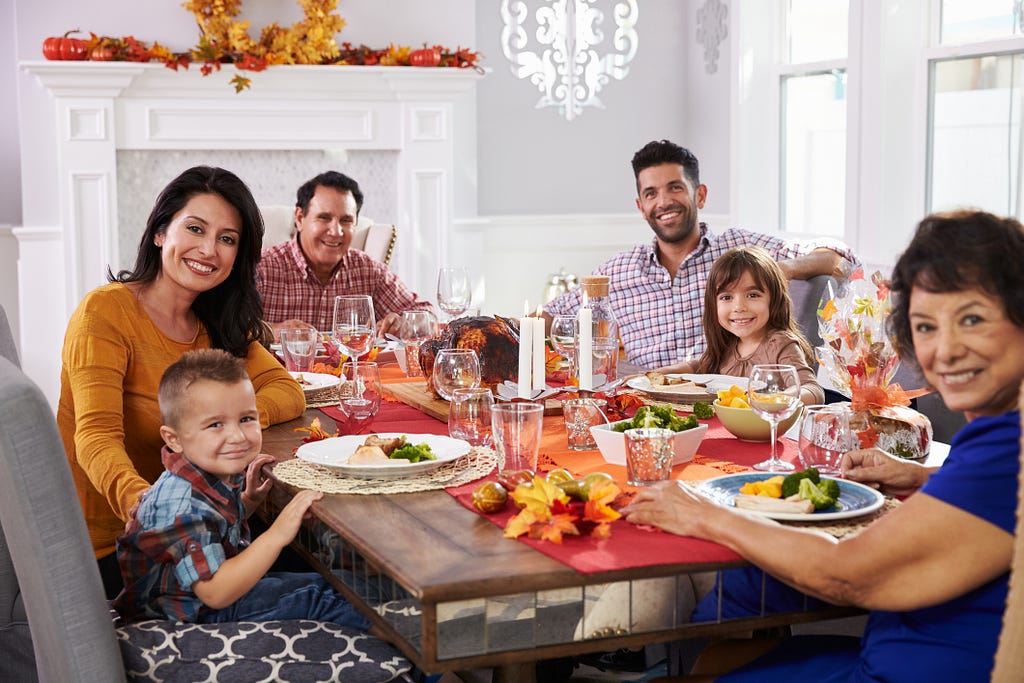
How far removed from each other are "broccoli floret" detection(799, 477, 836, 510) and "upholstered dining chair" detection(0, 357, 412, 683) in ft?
2.12

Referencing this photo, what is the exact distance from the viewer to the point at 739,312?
9.43 feet

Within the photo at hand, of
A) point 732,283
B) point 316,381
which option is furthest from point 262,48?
point 732,283

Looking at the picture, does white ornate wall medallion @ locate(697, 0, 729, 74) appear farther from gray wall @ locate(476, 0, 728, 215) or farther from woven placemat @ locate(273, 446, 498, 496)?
woven placemat @ locate(273, 446, 498, 496)

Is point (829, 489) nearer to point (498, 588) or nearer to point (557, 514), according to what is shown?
point (557, 514)

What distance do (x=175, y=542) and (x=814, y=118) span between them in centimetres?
456

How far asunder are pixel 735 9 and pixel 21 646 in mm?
4809

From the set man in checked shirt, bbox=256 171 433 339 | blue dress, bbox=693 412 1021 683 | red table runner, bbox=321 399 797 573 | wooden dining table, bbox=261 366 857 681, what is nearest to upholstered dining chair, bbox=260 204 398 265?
man in checked shirt, bbox=256 171 433 339

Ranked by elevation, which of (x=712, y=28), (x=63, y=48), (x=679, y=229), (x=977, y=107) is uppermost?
(x=712, y=28)

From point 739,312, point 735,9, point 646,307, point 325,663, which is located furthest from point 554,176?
point 325,663

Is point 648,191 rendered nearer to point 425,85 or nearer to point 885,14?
point 885,14

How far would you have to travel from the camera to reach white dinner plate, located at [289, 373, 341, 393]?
107 inches

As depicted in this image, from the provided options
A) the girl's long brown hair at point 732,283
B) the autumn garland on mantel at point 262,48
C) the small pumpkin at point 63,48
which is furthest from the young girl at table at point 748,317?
Answer: the small pumpkin at point 63,48

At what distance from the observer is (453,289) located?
3244mm

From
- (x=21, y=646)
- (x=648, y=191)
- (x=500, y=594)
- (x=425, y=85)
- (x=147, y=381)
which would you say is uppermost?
(x=425, y=85)
